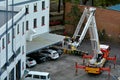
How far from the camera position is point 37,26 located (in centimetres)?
5012

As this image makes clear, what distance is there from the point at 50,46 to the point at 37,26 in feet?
9.54

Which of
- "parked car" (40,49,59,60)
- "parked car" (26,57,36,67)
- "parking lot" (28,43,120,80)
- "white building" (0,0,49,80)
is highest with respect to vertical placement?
"white building" (0,0,49,80)

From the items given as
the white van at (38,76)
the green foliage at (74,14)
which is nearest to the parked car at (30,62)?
the white van at (38,76)

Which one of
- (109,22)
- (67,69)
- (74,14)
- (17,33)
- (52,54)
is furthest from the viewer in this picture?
(74,14)

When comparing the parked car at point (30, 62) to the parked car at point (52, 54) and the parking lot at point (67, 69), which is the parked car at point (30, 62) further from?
the parked car at point (52, 54)

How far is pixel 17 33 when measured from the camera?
39094 mm

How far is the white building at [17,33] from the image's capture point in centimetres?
3562

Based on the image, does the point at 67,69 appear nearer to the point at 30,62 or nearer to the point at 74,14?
the point at 30,62

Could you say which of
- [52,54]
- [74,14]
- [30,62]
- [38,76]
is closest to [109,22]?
[74,14]

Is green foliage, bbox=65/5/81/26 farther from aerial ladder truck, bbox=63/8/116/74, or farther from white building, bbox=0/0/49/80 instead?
aerial ladder truck, bbox=63/8/116/74

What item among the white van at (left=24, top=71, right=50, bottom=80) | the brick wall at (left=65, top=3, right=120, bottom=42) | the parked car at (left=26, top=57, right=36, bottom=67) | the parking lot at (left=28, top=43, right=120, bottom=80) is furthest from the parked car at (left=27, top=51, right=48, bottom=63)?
the brick wall at (left=65, top=3, right=120, bottom=42)

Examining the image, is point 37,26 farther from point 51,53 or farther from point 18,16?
point 18,16

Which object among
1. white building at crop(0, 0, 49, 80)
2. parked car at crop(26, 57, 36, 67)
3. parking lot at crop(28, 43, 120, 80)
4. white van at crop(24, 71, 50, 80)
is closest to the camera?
white building at crop(0, 0, 49, 80)

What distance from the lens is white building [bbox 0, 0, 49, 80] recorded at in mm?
35625
